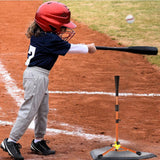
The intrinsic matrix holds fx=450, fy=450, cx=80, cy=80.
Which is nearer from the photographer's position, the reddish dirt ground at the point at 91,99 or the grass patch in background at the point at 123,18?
the reddish dirt ground at the point at 91,99

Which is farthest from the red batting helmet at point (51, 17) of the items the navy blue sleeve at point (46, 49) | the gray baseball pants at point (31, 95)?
the gray baseball pants at point (31, 95)

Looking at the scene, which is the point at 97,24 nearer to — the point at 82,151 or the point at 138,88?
the point at 138,88

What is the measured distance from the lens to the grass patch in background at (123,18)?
13250mm

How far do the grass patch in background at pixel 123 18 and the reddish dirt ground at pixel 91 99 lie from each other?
2.53 feet

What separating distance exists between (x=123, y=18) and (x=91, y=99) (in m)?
8.06

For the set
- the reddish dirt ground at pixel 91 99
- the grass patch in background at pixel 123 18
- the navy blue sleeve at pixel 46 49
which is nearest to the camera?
the navy blue sleeve at pixel 46 49

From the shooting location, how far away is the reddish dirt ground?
20.5ft

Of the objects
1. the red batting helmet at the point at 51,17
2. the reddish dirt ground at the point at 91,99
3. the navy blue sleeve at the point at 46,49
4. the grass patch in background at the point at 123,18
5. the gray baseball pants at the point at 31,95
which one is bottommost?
the reddish dirt ground at the point at 91,99

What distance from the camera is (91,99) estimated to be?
8242 millimetres

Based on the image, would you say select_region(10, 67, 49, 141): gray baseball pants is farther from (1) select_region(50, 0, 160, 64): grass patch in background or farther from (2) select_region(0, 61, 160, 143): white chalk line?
(1) select_region(50, 0, 160, 64): grass patch in background

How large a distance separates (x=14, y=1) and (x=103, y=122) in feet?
41.1

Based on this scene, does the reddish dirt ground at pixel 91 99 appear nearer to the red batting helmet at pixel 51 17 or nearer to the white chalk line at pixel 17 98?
the white chalk line at pixel 17 98

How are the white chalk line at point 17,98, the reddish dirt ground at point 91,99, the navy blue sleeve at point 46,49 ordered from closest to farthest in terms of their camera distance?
the navy blue sleeve at point 46,49, the reddish dirt ground at point 91,99, the white chalk line at point 17,98

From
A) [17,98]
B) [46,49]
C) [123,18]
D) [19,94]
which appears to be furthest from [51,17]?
[123,18]
